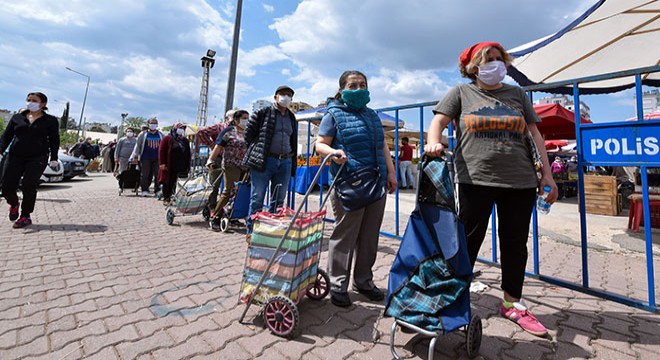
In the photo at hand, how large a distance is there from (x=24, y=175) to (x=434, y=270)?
585 centimetres

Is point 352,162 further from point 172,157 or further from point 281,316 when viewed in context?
point 172,157

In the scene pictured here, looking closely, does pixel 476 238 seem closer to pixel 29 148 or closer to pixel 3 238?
pixel 3 238

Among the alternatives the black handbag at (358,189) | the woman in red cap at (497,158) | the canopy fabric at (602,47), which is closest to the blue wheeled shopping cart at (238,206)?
the black handbag at (358,189)

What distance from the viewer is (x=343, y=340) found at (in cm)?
195

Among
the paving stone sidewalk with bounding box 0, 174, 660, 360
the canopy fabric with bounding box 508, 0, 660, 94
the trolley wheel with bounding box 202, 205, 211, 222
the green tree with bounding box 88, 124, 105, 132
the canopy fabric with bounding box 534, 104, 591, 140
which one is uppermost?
the green tree with bounding box 88, 124, 105, 132

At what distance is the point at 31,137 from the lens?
4.61 metres

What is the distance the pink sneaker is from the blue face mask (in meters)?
1.74

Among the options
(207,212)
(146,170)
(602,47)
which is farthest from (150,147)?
(602,47)

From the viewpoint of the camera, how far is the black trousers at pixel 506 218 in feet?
6.66

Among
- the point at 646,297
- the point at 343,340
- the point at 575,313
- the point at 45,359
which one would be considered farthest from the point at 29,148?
the point at 646,297

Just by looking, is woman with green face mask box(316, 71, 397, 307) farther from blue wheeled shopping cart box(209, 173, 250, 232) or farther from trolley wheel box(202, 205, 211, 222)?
trolley wheel box(202, 205, 211, 222)

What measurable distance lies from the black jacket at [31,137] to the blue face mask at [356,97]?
4786mm

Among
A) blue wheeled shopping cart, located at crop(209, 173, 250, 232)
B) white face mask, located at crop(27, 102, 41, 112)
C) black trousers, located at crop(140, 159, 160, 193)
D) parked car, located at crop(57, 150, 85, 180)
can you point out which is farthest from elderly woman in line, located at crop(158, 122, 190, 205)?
parked car, located at crop(57, 150, 85, 180)

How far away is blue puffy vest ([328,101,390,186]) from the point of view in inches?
92.6
